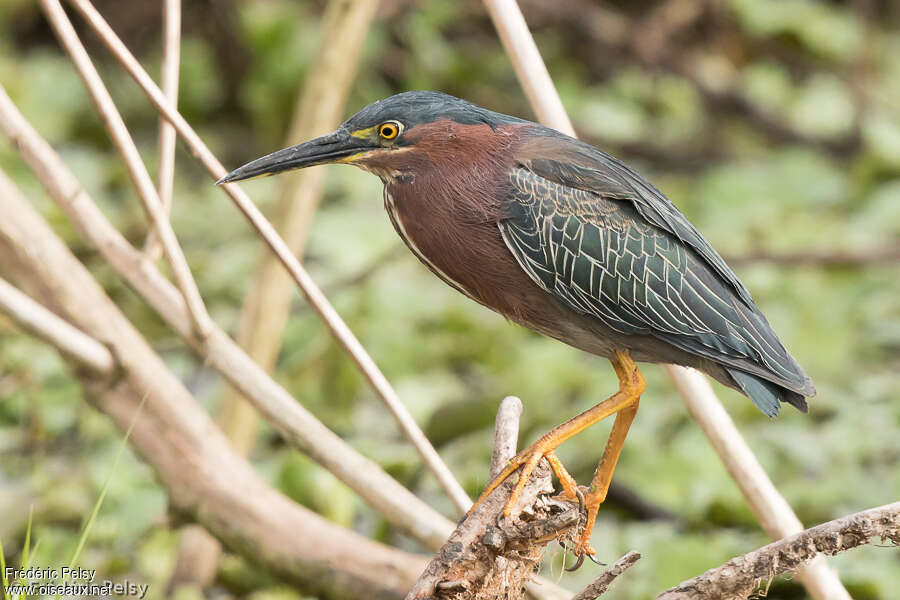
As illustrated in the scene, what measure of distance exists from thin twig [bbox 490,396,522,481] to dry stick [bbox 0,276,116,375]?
103cm

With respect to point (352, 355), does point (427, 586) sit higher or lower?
lower

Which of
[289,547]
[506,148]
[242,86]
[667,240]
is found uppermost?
[242,86]

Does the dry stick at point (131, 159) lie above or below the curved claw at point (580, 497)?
above

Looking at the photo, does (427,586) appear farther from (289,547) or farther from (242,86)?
(242,86)

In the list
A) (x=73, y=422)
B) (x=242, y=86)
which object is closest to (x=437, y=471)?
(x=73, y=422)

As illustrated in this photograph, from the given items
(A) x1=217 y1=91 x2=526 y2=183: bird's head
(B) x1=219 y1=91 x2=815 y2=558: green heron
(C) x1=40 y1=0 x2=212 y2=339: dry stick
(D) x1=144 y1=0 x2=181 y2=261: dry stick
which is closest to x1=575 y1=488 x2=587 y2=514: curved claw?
(B) x1=219 y1=91 x2=815 y2=558: green heron

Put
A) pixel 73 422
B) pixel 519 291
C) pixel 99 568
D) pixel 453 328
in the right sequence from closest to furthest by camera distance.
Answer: pixel 519 291
pixel 99 568
pixel 73 422
pixel 453 328

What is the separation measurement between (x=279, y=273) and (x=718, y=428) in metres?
1.48

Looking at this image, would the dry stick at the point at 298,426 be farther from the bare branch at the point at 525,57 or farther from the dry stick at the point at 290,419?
the bare branch at the point at 525,57

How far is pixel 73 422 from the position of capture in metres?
3.68

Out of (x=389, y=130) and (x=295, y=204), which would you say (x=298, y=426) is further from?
(x=295, y=204)

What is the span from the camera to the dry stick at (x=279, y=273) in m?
3.11

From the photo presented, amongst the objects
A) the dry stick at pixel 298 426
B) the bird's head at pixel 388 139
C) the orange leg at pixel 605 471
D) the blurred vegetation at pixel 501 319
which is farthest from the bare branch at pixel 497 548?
the blurred vegetation at pixel 501 319

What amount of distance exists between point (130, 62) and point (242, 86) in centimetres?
405
